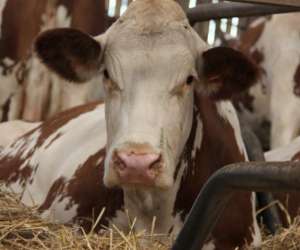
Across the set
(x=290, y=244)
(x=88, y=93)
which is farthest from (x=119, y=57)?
(x=88, y=93)

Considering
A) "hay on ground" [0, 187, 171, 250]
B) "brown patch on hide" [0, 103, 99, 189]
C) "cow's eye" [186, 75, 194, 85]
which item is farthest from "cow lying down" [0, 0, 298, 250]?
"brown patch on hide" [0, 103, 99, 189]

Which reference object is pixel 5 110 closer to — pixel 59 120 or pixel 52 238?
pixel 59 120

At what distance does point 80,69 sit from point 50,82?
3.02 meters

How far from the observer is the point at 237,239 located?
4215 millimetres

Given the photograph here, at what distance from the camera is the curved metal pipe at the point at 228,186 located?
235cm

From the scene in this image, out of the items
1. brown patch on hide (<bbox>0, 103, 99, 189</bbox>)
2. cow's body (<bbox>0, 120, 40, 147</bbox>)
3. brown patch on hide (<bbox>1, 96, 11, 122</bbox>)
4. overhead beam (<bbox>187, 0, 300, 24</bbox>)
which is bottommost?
brown patch on hide (<bbox>1, 96, 11, 122</bbox>)

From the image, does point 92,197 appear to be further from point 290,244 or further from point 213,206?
point 213,206

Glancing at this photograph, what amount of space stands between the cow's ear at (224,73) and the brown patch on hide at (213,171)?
0.14m

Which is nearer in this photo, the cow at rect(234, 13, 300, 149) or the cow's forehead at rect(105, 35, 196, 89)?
the cow's forehead at rect(105, 35, 196, 89)

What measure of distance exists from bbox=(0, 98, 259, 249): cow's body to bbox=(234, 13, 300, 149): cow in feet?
8.96

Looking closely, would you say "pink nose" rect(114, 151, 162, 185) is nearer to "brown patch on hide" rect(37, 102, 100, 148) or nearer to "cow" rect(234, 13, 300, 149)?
"brown patch on hide" rect(37, 102, 100, 148)

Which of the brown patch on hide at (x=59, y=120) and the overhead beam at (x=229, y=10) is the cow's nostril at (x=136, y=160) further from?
the brown patch on hide at (x=59, y=120)

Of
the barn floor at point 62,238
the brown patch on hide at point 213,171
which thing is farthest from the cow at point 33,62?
the barn floor at point 62,238

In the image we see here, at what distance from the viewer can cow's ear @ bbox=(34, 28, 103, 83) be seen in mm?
4195
